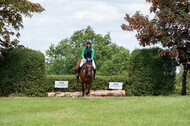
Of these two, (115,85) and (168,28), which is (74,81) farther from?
(168,28)

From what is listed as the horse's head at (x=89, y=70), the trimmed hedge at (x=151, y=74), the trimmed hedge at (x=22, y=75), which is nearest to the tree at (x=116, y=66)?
the trimmed hedge at (x=151, y=74)

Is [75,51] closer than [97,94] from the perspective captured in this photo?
No

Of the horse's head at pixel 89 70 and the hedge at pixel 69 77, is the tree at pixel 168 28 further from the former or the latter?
the horse's head at pixel 89 70

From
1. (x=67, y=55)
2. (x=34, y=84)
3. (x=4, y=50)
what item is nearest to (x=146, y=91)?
(x=34, y=84)

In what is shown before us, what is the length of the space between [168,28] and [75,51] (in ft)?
87.8

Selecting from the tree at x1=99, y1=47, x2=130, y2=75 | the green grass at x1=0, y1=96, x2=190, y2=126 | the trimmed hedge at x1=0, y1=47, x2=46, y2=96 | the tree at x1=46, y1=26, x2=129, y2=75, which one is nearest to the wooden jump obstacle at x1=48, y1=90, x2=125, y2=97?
the trimmed hedge at x1=0, y1=47, x2=46, y2=96

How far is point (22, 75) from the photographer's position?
20219 millimetres

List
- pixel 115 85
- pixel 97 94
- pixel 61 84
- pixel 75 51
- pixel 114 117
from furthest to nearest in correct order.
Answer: pixel 75 51 < pixel 115 85 < pixel 61 84 < pixel 97 94 < pixel 114 117

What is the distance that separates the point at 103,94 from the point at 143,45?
485 centimetres

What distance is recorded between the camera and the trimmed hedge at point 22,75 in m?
20.2

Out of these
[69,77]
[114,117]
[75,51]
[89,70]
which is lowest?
[114,117]

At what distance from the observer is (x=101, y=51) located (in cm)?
4828

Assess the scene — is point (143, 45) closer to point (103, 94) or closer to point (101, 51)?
point (103, 94)

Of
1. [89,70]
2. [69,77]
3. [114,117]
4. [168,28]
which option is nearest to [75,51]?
[69,77]
